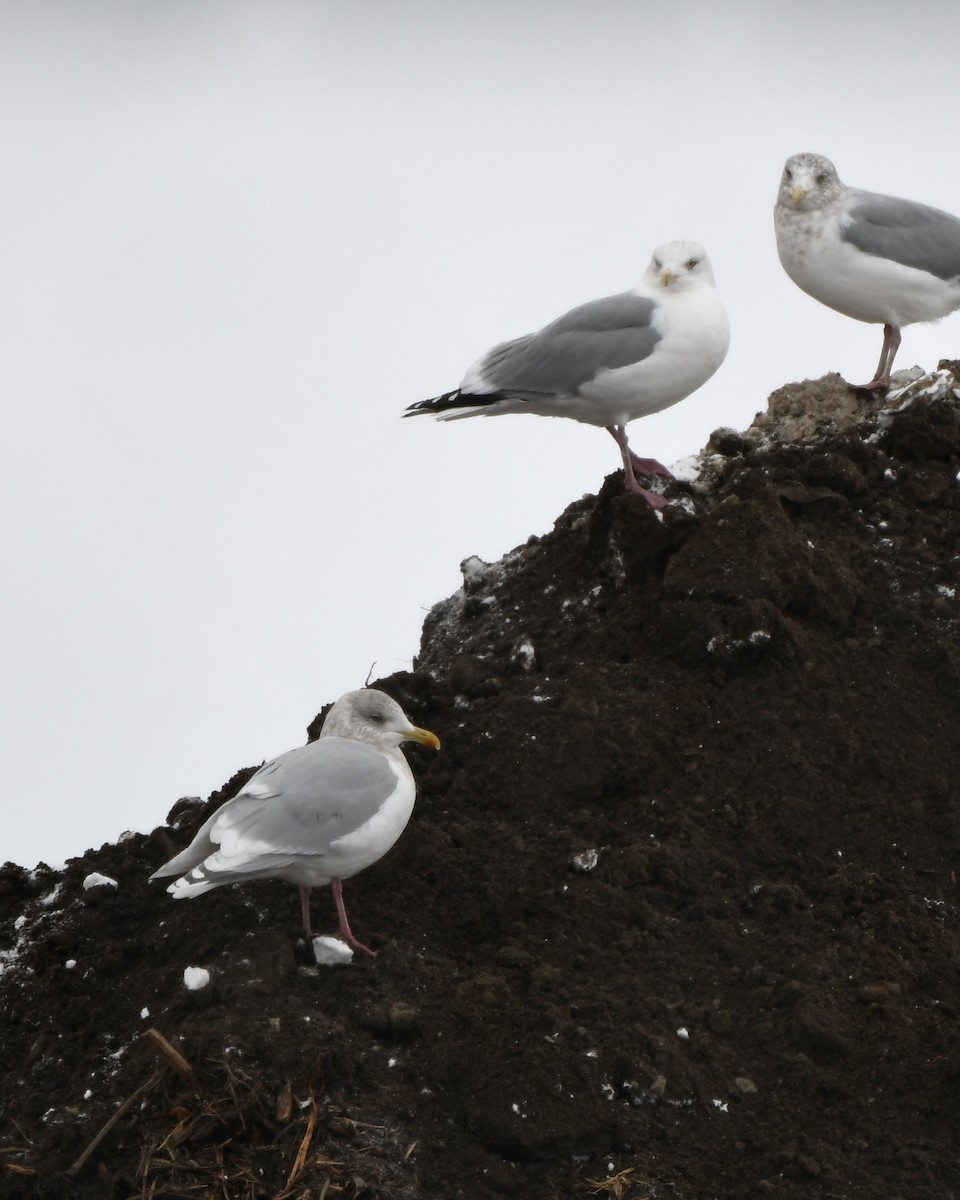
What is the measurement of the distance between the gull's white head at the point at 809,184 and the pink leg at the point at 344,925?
5.03 metres

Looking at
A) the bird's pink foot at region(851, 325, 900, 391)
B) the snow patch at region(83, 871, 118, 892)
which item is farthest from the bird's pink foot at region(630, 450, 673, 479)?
the snow patch at region(83, 871, 118, 892)

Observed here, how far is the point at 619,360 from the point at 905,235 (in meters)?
2.42

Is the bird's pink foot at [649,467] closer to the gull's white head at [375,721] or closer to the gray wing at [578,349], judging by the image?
the gray wing at [578,349]

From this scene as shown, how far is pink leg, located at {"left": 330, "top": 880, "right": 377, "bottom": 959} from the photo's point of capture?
5.59 m

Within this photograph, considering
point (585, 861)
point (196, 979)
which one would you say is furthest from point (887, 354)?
point (196, 979)

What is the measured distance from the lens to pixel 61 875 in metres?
7.12

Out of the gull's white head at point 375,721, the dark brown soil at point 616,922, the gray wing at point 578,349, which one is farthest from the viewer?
the gray wing at point 578,349

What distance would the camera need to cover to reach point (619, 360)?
23.6ft

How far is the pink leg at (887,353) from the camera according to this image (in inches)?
340

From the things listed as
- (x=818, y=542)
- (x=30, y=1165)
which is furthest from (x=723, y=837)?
(x=30, y=1165)

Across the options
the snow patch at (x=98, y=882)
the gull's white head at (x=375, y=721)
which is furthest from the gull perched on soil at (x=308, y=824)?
the snow patch at (x=98, y=882)

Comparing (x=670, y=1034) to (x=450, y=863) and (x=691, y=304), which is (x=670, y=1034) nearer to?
(x=450, y=863)

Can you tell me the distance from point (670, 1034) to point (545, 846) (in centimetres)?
109

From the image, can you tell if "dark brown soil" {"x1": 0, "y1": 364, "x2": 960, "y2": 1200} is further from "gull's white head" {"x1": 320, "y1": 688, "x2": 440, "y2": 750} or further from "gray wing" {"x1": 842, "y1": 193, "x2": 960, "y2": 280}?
"gray wing" {"x1": 842, "y1": 193, "x2": 960, "y2": 280}
